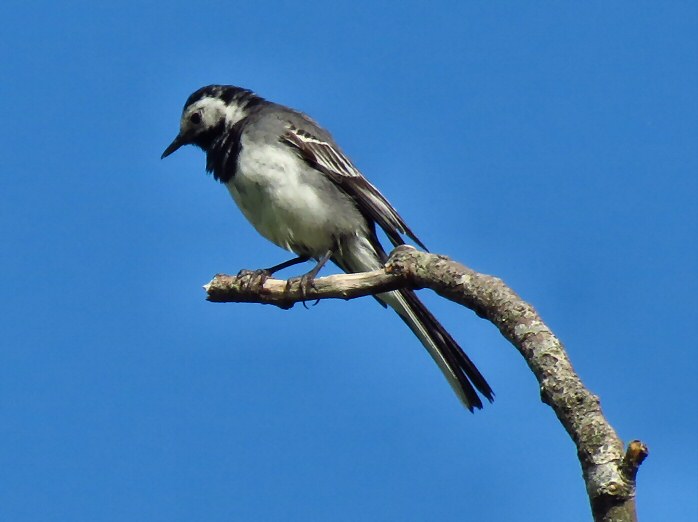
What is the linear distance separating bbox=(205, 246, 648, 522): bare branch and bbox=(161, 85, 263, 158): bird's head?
9.03 feet

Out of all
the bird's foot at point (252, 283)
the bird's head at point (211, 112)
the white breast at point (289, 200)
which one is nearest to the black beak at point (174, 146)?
the bird's head at point (211, 112)

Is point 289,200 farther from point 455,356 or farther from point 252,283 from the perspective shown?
point 455,356

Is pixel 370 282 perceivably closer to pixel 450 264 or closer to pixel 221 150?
pixel 450 264

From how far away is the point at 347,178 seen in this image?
9.13 m

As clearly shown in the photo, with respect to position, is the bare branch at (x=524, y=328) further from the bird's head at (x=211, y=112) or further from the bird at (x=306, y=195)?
the bird's head at (x=211, y=112)

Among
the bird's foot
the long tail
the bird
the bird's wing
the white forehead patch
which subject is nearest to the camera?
the bird's foot

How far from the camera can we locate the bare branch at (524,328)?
13.9 feet

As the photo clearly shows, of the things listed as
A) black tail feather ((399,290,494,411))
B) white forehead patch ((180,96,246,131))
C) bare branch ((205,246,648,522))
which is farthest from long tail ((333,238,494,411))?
white forehead patch ((180,96,246,131))

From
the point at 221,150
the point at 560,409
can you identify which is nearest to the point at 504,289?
the point at 560,409

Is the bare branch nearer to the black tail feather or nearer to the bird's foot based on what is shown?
the bird's foot

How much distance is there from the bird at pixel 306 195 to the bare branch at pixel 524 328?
4.20 ft

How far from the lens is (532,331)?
5113mm

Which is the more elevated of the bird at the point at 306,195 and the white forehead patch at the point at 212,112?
the white forehead patch at the point at 212,112

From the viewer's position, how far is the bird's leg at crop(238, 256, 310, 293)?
7.31 m
